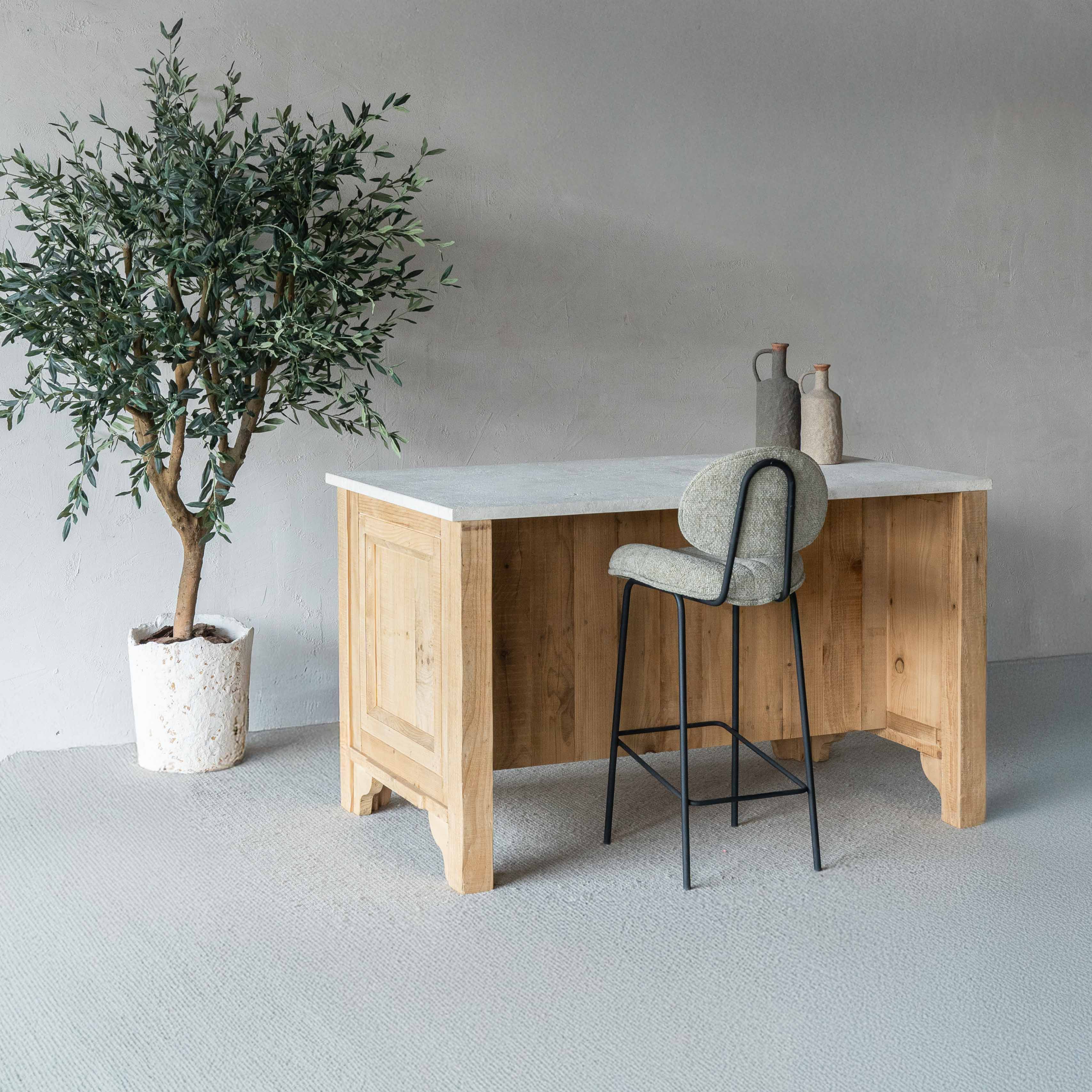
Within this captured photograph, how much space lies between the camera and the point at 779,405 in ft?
11.0

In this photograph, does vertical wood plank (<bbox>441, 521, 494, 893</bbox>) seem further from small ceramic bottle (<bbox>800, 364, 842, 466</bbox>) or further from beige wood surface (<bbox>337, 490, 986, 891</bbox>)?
small ceramic bottle (<bbox>800, 364, 842, 466</bbox>)

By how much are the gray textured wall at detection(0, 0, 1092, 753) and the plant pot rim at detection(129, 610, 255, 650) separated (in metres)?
0.08

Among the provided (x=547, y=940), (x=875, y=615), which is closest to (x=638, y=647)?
(x=875, y=615)

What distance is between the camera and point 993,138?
498 centimetres

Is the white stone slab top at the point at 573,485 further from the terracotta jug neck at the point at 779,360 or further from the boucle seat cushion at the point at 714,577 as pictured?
the terracotta jug neck at the point at 779,360

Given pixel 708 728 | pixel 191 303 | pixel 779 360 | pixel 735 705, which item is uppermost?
pixel 191 303

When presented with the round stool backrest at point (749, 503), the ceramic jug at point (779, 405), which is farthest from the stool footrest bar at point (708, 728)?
the ceramic jug at point (779, 405)

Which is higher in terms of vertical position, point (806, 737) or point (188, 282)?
point (188, 282)

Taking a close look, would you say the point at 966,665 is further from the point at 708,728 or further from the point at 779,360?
the point at 779,360

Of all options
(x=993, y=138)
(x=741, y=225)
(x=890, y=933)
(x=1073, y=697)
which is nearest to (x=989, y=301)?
(x=993, y=138)

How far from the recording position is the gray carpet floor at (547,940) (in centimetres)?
213

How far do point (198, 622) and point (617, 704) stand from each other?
5.18ft

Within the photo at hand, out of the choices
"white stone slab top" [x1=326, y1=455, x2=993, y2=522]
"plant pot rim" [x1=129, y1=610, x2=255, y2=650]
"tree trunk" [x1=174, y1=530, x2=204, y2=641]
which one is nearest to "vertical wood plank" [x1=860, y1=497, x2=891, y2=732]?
"white stone slab top" [x1=326, y1=455, x2=993, y2=522]

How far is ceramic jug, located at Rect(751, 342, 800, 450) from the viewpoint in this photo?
11.0 ft
